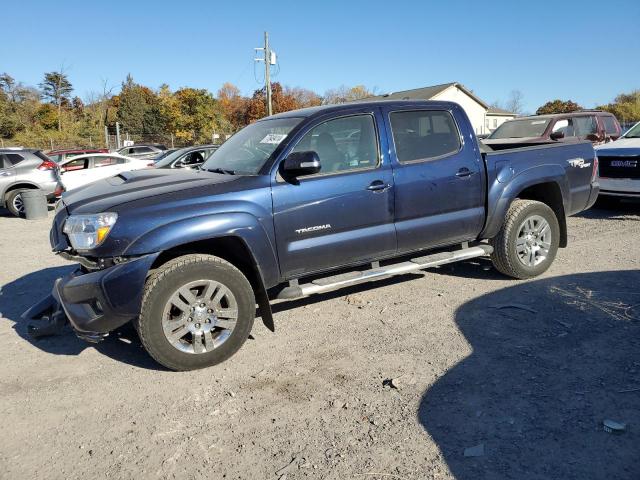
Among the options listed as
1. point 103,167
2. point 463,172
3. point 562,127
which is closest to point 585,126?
point 562,127

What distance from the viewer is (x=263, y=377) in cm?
362

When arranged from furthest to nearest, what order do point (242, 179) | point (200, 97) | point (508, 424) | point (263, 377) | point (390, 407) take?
1. point (200, 97)
2. point (242, 179)
3. point (263, 377)
4. point (390, 407)
5. point (508, 424)

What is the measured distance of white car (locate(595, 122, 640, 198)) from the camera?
856cm

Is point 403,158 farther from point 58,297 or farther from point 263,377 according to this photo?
point 58,297

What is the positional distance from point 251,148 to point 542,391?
10.0 feet

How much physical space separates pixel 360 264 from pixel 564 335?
1.75m

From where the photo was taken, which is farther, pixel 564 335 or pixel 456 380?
pixel 564 335

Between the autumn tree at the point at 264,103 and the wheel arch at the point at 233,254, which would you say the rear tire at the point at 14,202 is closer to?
the wheel arch at the point at 233,254

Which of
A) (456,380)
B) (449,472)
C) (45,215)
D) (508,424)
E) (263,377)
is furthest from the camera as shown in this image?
(45,215)

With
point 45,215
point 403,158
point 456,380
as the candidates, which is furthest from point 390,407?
point 45,215

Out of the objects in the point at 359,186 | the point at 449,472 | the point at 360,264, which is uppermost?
the point at 359,186

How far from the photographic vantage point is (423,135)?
4848 millimetres

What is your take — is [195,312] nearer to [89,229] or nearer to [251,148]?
[89,229]

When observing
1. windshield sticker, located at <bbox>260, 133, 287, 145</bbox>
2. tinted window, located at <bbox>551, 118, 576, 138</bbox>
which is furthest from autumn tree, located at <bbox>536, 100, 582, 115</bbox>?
windshield sticker, located at <bbox>260, 133, 287, 145</bbox>
